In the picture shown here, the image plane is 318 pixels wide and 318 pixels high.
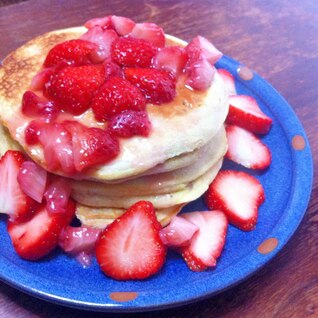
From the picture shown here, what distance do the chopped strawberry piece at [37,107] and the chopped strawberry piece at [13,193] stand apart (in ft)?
0.45

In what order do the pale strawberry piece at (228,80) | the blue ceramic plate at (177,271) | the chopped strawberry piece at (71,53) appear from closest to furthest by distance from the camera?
1. the blue ceramic plate at (177,271)
2. the chopped strawberry piece at (71,53)
3. the pale strawberry piece at (228,80)

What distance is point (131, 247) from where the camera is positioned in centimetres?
144

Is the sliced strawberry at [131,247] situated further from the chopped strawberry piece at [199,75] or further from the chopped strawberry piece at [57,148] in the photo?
the chopped strawberry piece at [199,75]

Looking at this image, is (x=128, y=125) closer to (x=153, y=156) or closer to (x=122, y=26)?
(x=153, y=156)

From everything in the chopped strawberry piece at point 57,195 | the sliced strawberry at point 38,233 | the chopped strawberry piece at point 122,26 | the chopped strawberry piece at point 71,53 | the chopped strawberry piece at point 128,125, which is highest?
the chopped strawberry piece at point 71,53

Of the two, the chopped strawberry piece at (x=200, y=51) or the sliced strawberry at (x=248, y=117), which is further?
the sliced strawberry at (x=248, y=117)

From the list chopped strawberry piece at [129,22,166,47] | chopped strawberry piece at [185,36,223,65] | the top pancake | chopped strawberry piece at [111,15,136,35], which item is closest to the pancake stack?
the top pancake

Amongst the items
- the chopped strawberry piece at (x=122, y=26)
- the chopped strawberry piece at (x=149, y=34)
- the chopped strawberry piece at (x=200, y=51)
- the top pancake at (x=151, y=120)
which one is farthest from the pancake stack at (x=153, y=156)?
the chopped strawberry piece at (x=122, y=26)

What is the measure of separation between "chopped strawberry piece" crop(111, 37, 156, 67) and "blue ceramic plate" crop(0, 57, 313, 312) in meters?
0.51

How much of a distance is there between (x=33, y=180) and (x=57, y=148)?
0.50 feet

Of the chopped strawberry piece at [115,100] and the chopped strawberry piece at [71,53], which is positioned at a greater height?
the chopped strawberry piece at [71,53]

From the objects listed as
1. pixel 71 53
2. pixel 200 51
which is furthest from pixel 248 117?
pixel 71 53

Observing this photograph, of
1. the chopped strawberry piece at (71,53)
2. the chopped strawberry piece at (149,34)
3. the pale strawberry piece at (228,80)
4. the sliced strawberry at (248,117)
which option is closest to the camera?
the chopped strawberry piece at (71,53)

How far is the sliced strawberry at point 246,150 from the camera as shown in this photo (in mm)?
1860
